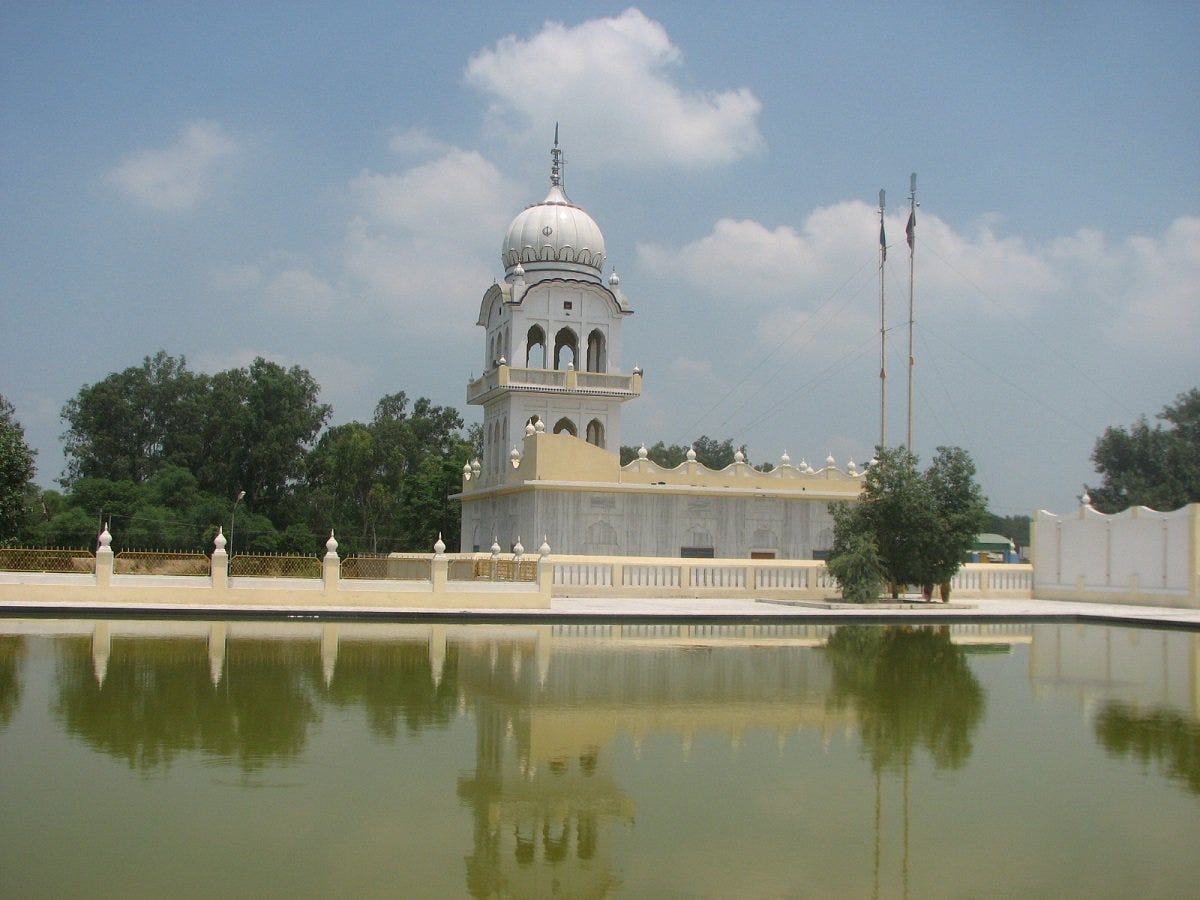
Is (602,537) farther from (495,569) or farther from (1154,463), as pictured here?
(1154,463)

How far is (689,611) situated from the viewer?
992 inches

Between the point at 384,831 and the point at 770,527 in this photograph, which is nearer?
Result: the point at 384,831

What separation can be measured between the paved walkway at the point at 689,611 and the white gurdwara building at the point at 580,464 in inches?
159

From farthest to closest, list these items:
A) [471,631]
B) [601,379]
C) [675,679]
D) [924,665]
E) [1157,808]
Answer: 1. [601,379]
2. [471,631]
3. [924,665]
4. [675,679]
5. [1157,808]

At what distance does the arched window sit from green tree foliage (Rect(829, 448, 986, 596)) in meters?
11.3

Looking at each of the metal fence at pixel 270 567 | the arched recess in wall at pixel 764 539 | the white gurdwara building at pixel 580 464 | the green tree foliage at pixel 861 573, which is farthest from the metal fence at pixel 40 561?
the arched recess in wall at pixel 764 539

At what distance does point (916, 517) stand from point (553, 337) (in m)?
13.8

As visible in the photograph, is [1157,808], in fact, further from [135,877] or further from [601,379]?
[601,379]

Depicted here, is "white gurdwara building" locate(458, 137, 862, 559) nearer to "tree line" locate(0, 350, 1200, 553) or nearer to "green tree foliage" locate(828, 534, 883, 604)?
"green tree foliage" locate(828, 534, 883, 604)

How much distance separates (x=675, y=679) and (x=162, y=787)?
755 centimetres

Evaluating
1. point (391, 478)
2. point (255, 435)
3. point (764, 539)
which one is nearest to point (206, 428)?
point (255, 435)

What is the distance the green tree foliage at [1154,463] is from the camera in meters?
54.0

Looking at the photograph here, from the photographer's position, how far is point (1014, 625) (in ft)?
86.2

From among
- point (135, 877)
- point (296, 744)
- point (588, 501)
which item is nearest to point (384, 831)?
point (135, 877)
